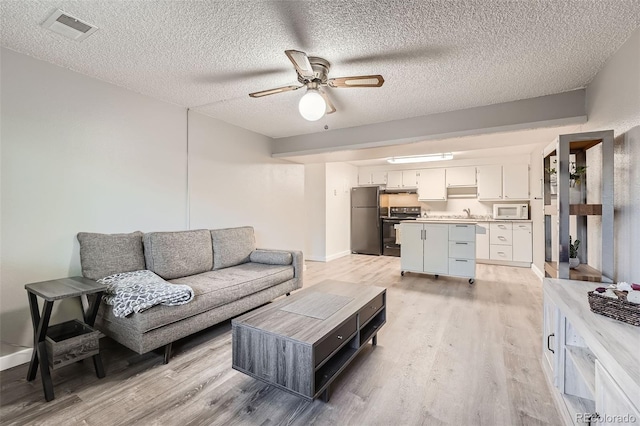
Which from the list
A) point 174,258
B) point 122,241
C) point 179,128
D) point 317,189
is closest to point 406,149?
point 317,189

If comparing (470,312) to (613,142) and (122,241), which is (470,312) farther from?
(122,241)

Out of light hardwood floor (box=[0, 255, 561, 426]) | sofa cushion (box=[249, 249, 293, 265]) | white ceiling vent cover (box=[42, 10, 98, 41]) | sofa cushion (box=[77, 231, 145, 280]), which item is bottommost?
light hardwood floor (box=[0, 255, 561, 426])

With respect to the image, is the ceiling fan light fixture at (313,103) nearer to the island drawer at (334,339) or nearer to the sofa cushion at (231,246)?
the island drawer at (334,339)

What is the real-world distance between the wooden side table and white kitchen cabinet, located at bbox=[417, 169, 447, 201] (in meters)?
6.07

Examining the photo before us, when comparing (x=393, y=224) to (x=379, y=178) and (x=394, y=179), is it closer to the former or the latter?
(x=394, y=179)

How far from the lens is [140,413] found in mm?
1562

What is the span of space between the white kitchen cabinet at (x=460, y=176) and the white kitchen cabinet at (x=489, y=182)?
0.41ft

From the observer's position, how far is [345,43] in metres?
1.92

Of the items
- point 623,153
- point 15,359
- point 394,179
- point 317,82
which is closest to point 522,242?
point 394,179

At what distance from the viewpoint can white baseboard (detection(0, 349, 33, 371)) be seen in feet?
6.49

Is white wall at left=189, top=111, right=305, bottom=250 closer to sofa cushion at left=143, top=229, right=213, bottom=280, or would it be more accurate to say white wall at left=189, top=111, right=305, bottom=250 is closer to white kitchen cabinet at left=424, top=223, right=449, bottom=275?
sofa cushion at left=143, top=229, right=213, bottom=280

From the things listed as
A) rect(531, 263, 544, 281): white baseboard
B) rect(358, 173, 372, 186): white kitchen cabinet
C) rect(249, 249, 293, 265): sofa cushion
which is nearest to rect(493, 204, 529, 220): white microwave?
rect(531, 263, 544, 281): white baseboard

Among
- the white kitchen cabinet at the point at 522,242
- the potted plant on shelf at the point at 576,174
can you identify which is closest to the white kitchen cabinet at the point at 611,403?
the potted plant on shelf at the point at 576,174

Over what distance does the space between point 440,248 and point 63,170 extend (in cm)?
458
